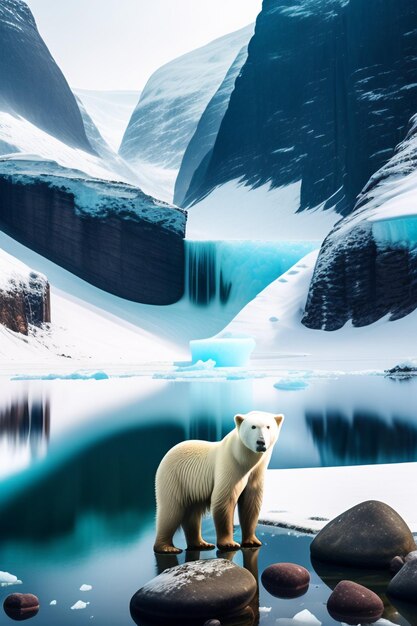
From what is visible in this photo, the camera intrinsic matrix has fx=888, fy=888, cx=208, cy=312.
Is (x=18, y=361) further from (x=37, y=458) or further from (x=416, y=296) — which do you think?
(x=37, y=458)

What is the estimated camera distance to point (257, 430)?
6.11 metres

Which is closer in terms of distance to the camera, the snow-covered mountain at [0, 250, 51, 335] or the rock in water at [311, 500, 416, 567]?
the rock in water at [311, 500, 416, 567]

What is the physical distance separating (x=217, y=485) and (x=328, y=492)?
3.01 meters

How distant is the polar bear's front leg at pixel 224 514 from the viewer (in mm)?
6398

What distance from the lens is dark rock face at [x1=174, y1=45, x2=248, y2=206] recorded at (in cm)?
13800

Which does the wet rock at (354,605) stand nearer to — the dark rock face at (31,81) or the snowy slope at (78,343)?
the snowy slope at (78,343)

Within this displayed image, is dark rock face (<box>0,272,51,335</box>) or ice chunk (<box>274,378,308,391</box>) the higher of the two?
dark rock face (<box>0,272,51,335</box>)

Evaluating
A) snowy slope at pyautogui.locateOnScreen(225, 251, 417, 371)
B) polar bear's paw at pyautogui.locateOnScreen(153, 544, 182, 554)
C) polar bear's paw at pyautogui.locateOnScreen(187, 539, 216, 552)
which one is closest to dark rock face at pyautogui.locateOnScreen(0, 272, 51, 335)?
snowy slope at pyautogui.locateOnScreen(225, 251, 417, 371)

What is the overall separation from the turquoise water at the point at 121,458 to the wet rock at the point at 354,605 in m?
0.09

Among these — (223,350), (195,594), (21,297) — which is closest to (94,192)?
(21,297)

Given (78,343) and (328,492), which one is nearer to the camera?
(328,492)

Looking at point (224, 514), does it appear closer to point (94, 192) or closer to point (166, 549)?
point (166, 549)

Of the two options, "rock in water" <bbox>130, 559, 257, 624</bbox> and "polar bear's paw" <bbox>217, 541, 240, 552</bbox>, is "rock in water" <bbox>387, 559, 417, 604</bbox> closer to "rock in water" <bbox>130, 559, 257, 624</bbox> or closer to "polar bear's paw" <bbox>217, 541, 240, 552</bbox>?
"rock in water" <bbox>130, 559, 257, 624</bbox>

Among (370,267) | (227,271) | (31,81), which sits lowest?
(227,271)
